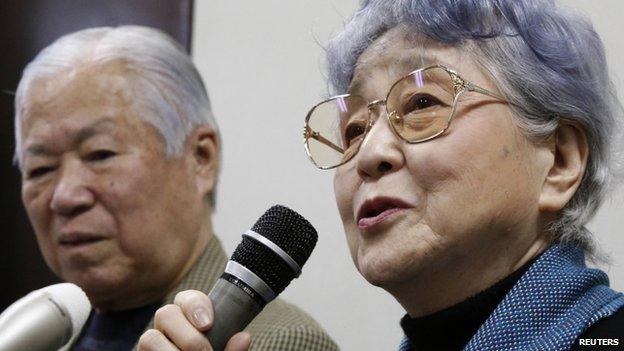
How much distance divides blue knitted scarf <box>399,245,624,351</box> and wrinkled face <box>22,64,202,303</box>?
2.88 ft

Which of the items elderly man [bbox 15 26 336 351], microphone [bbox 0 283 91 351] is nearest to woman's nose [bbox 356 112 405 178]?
microphone [bbox 0 283 91 351]

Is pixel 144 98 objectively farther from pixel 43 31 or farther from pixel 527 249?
pixel 527 249

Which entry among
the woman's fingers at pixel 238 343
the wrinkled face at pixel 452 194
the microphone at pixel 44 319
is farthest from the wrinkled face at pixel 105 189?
the woman's fingers at pixel 238 343

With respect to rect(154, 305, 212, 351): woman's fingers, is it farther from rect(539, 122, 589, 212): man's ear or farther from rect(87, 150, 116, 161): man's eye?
rect(87, 150, 116, 161): man's eye

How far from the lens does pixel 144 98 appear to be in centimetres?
187

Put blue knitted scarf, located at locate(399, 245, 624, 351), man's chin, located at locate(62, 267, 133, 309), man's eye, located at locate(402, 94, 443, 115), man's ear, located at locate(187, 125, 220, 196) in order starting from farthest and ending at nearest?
man's ear, located at locate(187, 125, 220, 196)
man's chin, located at locate(62, 267, 133, 309)
man's eye, located at locate(402, 94, 443, 115)
blue knitted scarf, located at locate(399, 245, 624, 351)

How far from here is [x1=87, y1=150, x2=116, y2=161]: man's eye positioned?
1.83 m

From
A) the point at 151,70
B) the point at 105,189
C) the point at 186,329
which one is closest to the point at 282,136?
the point at 151,70

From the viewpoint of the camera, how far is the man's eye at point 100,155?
183cm

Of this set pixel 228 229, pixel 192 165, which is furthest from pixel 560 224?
pixel 228 229

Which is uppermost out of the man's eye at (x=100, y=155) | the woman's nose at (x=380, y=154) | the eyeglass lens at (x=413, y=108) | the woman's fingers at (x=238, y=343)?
the eyeglass lens at (x=413, y=108)

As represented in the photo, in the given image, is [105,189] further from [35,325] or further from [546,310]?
[546,310]

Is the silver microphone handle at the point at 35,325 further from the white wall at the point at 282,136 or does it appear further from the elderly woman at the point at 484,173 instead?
the white wall at the point at 282,136

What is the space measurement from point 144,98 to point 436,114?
0.89 meters
